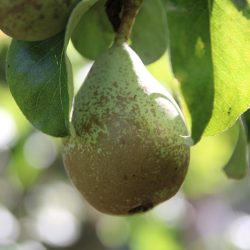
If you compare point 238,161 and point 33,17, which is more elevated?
point 33,17

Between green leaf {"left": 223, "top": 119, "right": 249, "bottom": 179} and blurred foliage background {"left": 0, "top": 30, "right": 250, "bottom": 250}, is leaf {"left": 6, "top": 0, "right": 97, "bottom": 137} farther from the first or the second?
blurred foliage background {"left": 0, "top": 30, "right": 250, "bottom": 250}

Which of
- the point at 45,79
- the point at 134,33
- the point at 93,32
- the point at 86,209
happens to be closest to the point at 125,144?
the point at 45,79

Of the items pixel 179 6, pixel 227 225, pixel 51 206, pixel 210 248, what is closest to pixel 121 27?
pixel 179 6

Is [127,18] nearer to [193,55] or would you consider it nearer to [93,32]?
[93,32]

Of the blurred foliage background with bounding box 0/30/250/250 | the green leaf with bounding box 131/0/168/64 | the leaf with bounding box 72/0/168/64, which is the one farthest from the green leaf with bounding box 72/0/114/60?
the blurred foliage background with bounding box 0/30/250/250

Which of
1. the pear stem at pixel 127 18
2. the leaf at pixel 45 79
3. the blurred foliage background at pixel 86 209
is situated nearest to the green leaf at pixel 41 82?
the leaf at pixel 45 79

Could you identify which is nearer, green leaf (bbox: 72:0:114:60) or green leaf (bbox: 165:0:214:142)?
green leaf (bbox: 165:0:214:142)

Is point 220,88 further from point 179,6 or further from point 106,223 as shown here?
point 106,223
